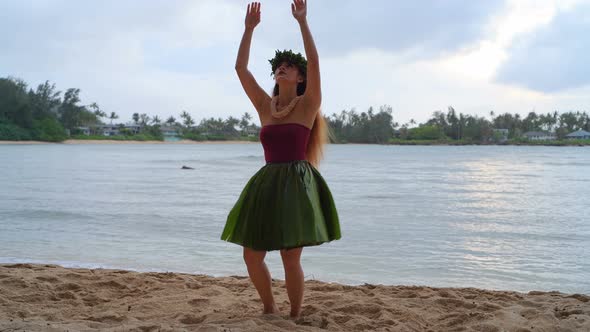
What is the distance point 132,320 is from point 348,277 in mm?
2951

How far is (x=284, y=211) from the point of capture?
3.52 meters

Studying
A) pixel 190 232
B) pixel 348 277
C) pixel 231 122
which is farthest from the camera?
pixel 231 122

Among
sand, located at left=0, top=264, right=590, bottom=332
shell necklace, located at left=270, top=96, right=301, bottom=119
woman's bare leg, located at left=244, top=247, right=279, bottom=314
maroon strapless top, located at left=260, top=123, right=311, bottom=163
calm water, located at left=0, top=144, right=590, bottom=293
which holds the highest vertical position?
shell necklace, located at left=270, top=96, right=301, bottom=119

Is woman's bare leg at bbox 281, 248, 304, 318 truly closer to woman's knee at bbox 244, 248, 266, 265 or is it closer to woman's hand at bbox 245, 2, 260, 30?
woman's knee at bbox 244, 248, 266, 265

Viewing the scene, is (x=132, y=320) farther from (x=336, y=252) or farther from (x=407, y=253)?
(x=407, y=253)

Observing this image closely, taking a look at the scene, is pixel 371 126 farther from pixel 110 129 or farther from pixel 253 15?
pixel 253 15

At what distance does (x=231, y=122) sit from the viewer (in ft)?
443

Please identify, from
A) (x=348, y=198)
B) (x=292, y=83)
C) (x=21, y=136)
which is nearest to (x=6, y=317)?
(x=292, y=83)

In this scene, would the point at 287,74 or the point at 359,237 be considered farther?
the point at 359,237

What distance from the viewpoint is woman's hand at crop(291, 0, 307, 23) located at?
3.66 m

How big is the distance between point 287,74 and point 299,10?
1.37 ft

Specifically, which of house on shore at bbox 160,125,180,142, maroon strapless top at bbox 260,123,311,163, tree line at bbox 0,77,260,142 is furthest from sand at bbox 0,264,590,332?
house on shore at bbox 160,125,180,142

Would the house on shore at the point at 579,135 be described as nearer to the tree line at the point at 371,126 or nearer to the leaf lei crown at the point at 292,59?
the tree line at the point at 371,126

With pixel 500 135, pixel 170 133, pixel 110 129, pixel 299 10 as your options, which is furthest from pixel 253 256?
pixel 500 135
